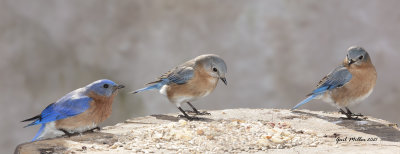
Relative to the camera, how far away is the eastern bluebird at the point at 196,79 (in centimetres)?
547

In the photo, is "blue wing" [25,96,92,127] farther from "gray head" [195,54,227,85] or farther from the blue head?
"gray head" [195,54,227,85]

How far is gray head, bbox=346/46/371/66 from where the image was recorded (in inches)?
211

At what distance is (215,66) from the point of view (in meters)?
5.46

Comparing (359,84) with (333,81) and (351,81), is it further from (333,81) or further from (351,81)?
(333,81)

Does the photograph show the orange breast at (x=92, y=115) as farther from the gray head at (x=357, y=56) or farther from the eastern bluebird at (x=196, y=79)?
the gray head at (x=357, y=56)

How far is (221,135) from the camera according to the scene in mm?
4648

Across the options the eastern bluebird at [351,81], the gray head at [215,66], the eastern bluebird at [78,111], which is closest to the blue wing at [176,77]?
the gray head at [215,66]

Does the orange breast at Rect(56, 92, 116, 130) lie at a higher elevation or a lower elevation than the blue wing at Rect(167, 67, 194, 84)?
lower

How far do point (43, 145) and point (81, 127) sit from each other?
0.43 m

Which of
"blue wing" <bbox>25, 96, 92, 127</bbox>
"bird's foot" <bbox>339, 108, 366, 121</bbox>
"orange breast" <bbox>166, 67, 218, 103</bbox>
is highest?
"orange breast" <bbox>166, 67, 218, 103</bbox>

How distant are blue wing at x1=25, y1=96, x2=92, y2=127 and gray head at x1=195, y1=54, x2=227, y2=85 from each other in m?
1.34

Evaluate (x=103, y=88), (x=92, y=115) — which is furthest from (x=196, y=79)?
(x=92, y=115)

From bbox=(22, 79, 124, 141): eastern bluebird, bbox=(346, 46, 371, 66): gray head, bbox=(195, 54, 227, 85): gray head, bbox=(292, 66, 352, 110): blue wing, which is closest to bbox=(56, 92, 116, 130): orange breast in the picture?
bbox=(22, 79, 124, 141): eastern bluebird

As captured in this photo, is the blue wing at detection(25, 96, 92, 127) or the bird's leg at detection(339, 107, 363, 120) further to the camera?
the bird's leg at detection(339, 107, 363, 120)
